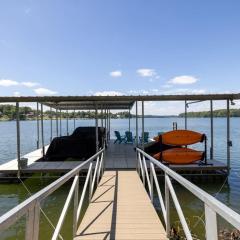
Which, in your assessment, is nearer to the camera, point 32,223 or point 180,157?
point 32,223

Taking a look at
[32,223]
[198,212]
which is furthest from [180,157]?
[32,223]

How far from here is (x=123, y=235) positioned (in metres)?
4.53

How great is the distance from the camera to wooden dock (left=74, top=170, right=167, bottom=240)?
4570mm

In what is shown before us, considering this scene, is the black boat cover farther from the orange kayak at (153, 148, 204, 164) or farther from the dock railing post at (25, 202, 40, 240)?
the dock railing post at (25, 202, 40, 240)

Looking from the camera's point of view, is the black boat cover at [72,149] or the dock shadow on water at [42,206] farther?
the black boat cover at [72,149]

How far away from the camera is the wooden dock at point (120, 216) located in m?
4.57

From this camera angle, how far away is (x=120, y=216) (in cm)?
547

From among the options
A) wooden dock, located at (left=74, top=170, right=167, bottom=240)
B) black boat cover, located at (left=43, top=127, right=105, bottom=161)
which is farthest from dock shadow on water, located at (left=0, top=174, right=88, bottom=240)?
wooden dock, located at (left=74, top=170, right=167, bottom=240)

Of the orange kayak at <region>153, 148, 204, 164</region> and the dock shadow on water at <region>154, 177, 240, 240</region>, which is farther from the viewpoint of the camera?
the orange kayak at <region>153, 148, 204, 164</region>

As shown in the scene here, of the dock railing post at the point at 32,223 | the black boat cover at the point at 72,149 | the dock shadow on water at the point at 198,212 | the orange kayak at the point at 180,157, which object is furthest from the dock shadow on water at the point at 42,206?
the dock railing post at the point at 32,223

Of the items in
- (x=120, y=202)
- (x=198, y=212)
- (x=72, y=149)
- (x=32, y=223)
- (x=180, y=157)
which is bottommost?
(x=198, y=212)

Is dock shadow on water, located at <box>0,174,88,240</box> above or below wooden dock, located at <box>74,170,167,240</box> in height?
below

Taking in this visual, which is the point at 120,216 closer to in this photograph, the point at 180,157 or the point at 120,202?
the point at 120,202

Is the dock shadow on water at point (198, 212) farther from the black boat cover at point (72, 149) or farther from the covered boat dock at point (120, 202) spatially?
the black boat cover at point (72, 149)
